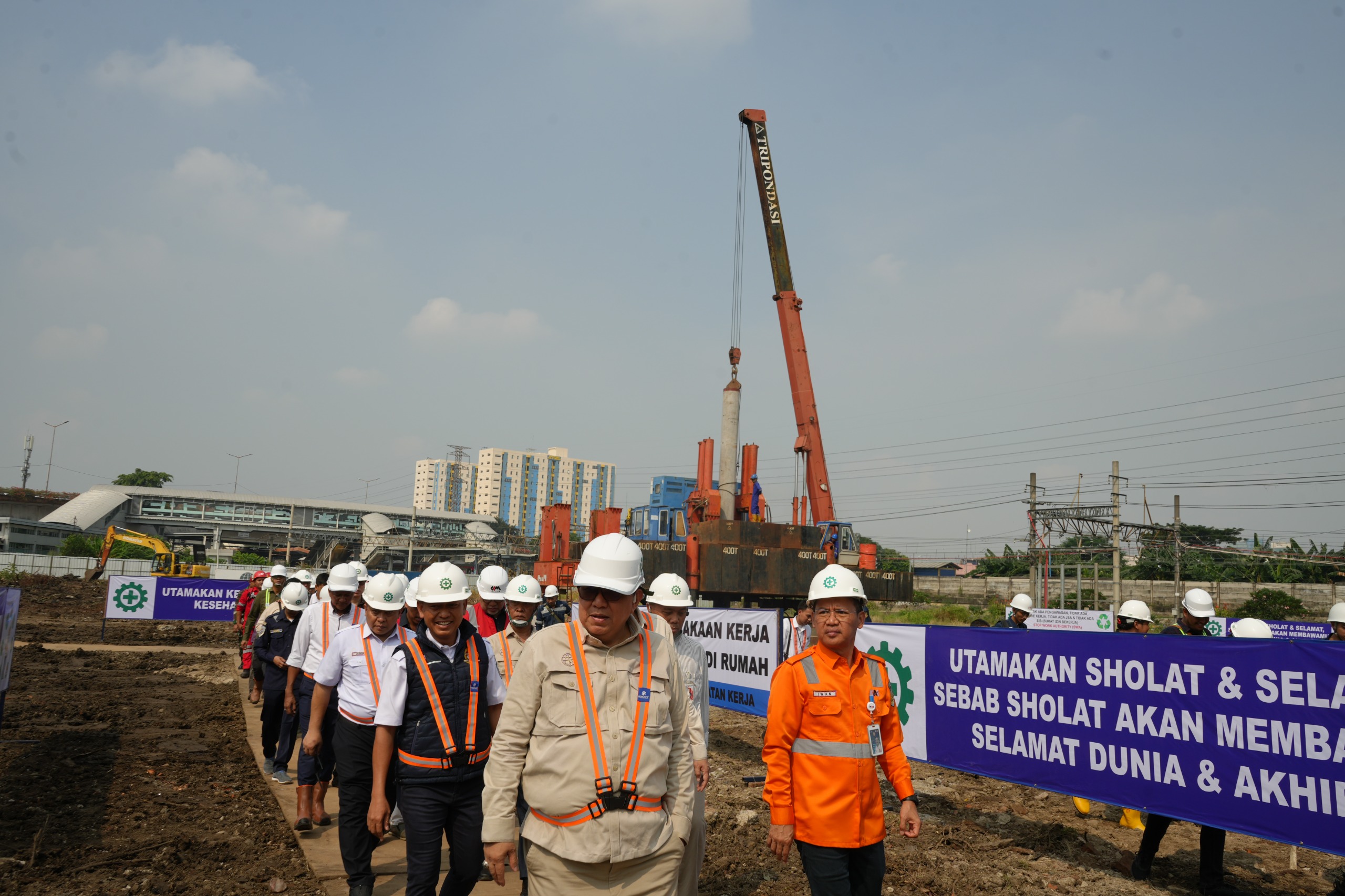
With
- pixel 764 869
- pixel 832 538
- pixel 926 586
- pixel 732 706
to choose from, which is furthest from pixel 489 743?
pixel 926 586

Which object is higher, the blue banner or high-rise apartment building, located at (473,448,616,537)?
high-rise apartment building, located at (473,448,616,537)

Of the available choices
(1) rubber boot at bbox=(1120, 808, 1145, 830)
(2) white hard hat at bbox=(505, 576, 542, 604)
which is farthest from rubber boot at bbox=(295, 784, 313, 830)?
(1) rubber boot at bbox=(1120, 808, 1145, 830)

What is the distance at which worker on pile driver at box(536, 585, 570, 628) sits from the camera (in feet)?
39.9

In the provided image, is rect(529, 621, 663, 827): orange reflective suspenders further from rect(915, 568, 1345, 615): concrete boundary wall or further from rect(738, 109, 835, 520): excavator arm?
rect(915, 568, 1345, 615): concrete boundary wall

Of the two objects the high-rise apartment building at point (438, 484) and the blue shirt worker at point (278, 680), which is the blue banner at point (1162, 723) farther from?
the high-rise apartment building at point (438, 484)

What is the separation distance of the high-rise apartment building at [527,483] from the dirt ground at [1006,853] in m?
148

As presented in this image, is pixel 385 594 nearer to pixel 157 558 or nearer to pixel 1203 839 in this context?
pixel 1203 839

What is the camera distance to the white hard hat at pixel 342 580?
6605 mm

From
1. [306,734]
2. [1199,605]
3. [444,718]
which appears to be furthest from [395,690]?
[1199,605]

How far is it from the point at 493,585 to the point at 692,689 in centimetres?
264

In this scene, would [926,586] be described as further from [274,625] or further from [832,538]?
[274,625]

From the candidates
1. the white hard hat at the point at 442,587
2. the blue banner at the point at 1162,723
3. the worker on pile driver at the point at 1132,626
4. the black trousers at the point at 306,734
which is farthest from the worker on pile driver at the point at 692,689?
the worker on pile driver at the point at 1132,626

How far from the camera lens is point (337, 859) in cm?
612

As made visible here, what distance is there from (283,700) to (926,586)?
167 feet
